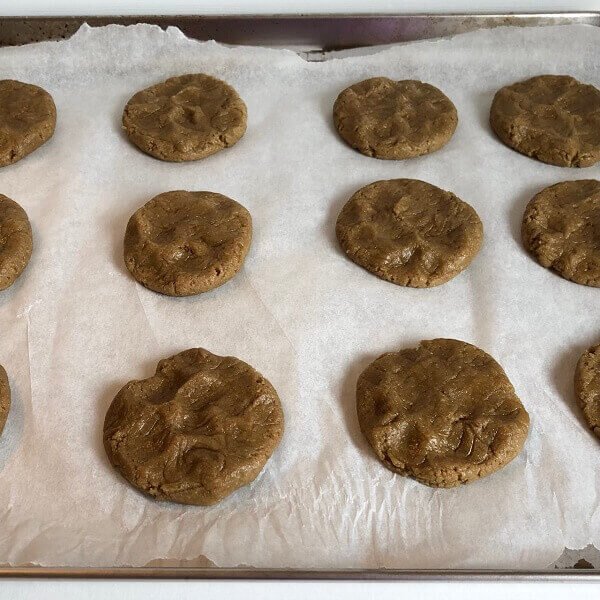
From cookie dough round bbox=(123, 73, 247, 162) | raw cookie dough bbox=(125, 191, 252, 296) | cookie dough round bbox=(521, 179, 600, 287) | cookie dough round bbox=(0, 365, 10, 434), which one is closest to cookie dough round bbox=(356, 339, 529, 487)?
cookie dough round bbox=(521, 179, 600, 287)

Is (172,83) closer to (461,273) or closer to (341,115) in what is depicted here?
(341,115)

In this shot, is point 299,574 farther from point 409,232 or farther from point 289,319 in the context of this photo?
point 409,232

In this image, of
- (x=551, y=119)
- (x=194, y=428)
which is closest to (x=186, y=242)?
(x=194, y=428)

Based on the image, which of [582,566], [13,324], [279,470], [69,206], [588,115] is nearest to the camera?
[582,566]

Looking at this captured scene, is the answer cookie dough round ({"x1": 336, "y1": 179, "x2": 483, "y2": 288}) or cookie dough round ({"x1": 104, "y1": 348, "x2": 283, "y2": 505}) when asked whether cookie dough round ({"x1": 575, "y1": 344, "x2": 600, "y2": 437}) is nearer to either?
cookie dough round ({"x1": 336, "y1": 179, "x2": 483, "y2": 288})

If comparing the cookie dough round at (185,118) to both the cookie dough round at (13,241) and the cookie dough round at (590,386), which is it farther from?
the cookie dough round at (590,386)

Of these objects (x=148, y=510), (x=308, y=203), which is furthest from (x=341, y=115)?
(x=148, y=510)

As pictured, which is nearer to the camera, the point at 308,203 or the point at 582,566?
the point at 582,566

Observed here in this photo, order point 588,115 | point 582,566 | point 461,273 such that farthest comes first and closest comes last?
1. point 588,115
2. point 461,273
3. point 582,566
